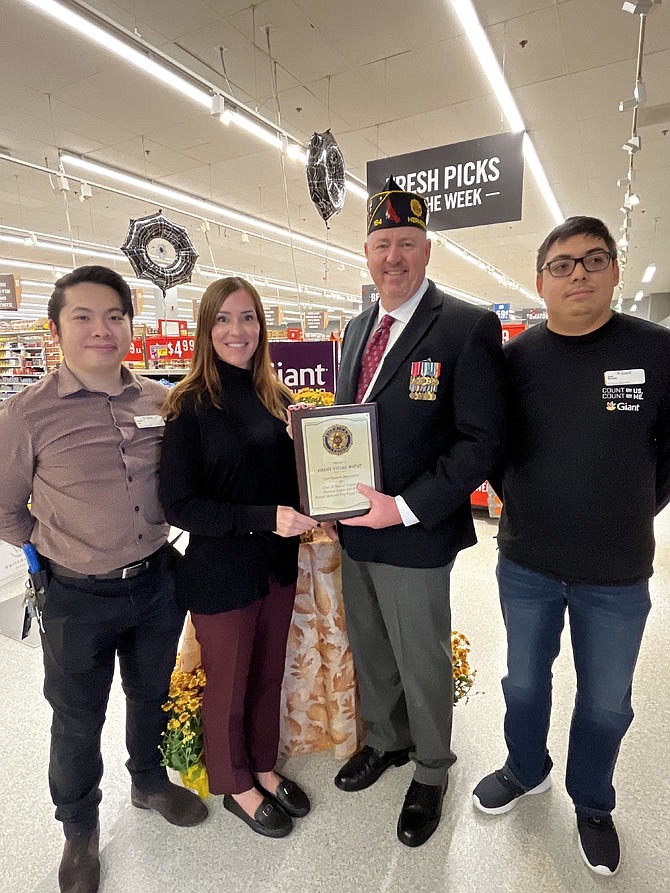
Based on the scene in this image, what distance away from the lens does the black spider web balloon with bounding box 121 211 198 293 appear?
4.80 metres

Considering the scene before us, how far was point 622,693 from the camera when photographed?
1.64 meters

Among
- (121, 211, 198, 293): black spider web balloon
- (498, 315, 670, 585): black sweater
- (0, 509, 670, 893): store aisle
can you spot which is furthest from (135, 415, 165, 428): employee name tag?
(121, 211, 198, 293): black spider web balloon

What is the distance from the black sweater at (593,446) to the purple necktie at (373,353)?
435 mm

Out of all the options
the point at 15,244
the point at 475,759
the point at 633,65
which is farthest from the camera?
the point at 15,244

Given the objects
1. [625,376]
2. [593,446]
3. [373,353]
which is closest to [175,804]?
[373,353]

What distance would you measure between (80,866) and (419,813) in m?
1.12

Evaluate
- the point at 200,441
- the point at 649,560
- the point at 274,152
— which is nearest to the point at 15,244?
the point at 274,152

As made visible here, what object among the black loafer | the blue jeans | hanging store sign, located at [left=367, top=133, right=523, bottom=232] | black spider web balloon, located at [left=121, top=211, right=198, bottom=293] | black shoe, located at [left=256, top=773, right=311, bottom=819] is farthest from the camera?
black spider web balloon, located at [left=121, top=211, right=198, bottom=293]

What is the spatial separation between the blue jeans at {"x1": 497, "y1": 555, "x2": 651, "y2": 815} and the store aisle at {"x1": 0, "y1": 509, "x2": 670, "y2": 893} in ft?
0.62

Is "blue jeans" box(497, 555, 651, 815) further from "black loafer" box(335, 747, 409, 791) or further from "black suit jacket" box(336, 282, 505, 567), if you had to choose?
"black loafer" box(335, 747, 409, 791)

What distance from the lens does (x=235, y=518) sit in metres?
1.59

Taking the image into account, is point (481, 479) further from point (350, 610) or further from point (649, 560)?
point (350, 610)

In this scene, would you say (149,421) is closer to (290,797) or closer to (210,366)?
(210,366)

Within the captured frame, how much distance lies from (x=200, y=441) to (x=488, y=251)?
1537 centimetres
